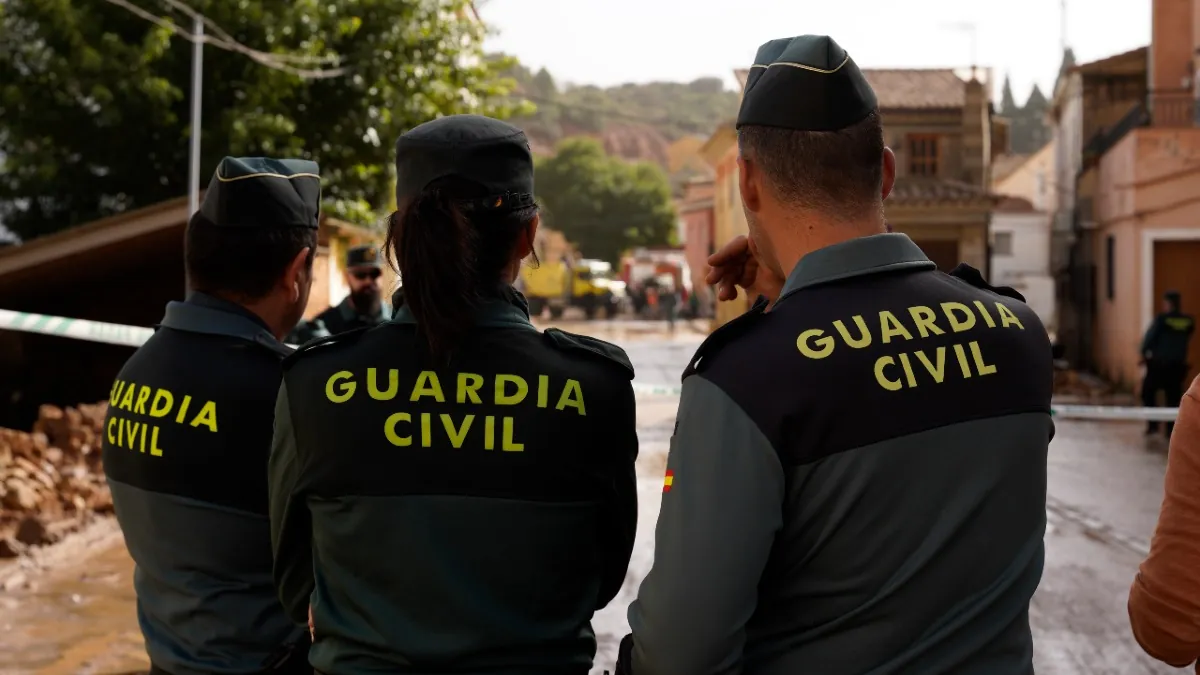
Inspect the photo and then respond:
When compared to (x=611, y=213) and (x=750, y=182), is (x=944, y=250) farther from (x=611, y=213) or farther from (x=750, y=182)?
(x=611, y=213)

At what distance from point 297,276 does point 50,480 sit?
301 inches

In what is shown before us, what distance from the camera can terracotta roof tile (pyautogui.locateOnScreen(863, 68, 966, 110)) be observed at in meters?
36.4

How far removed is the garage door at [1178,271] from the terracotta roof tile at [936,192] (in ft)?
36.9

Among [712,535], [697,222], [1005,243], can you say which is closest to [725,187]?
[1005,243]

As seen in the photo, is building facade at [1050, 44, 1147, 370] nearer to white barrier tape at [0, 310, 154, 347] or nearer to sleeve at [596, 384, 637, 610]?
white barrier tape at [0, 310, 154, 347]

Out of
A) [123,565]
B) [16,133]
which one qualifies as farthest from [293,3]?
[123,565]

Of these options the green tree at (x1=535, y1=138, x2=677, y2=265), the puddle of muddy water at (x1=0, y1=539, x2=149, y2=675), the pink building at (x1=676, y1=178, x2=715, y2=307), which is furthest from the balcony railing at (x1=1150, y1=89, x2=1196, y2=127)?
the green tree at (x1=535, y1=138, x2=677, y2=265)

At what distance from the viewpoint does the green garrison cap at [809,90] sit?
2.05 metres

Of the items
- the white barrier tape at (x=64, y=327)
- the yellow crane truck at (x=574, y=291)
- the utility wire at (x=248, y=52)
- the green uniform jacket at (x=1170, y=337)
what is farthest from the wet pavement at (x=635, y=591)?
the yellow crane truck at (x=574, y=291)

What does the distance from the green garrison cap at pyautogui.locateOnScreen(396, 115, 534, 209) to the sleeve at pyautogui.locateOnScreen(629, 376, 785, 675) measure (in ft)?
2.05

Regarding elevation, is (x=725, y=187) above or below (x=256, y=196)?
above

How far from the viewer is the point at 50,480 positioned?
9727mm

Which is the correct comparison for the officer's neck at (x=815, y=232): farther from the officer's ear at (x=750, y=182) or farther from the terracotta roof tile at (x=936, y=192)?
the terracotta roof tile at (x=936, y=192)

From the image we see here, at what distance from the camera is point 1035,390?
2.08m
